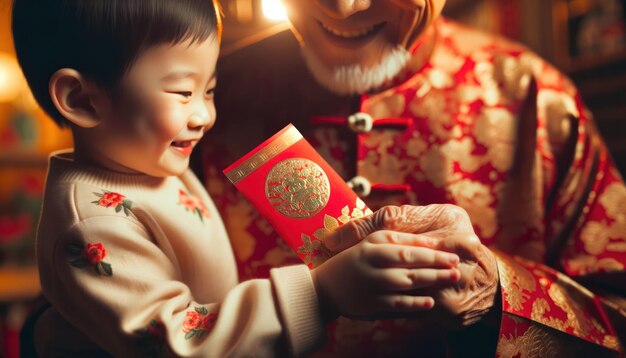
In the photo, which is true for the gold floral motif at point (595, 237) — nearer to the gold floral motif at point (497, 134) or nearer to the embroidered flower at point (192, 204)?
the gold floral motif at point (497, 134)

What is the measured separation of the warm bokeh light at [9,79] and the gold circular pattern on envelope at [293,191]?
1.71 m

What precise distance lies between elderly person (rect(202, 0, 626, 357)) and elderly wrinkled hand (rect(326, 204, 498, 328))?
0.16m

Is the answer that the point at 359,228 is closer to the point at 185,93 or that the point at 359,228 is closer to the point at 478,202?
the point at 185,93

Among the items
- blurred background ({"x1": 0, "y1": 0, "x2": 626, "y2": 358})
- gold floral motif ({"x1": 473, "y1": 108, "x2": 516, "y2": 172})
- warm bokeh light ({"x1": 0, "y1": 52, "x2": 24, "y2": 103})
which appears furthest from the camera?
warm bokeh light ({"x1": 0, "y1": 52, "x2": 24, "y2": 103})

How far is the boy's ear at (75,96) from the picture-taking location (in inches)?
21.8

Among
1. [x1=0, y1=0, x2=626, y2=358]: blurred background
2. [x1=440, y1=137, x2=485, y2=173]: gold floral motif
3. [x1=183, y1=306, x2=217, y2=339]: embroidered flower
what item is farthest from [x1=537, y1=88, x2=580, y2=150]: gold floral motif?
[x1=0, y1=0, x2=626, y2=358]: blurred background

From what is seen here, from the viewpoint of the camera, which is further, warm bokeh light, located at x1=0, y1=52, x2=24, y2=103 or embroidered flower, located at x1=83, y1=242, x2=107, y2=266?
warm bokeh light, located at x1=0, y1=52, x2=24, y2=103

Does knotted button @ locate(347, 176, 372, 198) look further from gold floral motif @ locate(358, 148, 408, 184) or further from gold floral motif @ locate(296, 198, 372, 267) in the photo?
gold floral motif @ locate(296, 198, 372, 267)

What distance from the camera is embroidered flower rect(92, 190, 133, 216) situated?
0.57m

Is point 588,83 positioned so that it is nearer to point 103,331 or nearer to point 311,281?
point 311,281

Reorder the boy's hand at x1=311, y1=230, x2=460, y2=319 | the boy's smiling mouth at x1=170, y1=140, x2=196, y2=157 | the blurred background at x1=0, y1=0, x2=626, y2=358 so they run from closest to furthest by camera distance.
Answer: the boy's hand at x1=311, y1=230, x2=460, y2=319, the boy's smiling mouth at x1=170, y1=140, x2=196, y2=157, the blurred background at x1=0, y1=0, x2=626, y2=358

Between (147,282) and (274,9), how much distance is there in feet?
1.43

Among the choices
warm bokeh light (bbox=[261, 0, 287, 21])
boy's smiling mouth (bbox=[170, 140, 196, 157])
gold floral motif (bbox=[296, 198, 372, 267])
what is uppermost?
warm bokeh light (bbox=[261, 0, 287, 21])

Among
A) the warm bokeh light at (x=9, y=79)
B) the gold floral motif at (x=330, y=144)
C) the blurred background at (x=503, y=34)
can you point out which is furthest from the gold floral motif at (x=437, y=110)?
the warm bokeh light at (x=9, y=79)
